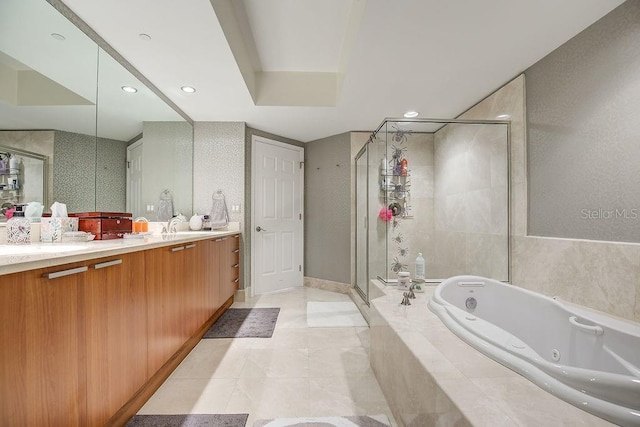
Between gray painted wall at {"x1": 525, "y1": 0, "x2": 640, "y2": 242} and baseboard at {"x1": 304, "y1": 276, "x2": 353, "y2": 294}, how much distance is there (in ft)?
7.34

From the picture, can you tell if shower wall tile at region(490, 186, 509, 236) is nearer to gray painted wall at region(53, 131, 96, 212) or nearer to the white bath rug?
the white bath rug

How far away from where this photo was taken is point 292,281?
389 cm

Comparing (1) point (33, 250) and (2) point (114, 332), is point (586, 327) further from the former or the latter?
(1) point (33, 250)

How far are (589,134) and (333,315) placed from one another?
7.94 ft

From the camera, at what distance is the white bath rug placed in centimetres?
251

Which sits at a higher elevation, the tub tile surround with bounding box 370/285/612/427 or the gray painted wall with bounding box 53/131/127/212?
the gray painted wall with bounding box 53/131/127/212

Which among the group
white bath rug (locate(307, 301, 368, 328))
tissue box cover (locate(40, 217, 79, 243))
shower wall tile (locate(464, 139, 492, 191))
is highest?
shower wall tile (locate(464, 139, 492, 191))

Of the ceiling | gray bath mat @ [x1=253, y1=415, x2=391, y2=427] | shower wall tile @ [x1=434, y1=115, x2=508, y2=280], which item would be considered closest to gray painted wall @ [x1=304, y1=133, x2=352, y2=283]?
the ceiling

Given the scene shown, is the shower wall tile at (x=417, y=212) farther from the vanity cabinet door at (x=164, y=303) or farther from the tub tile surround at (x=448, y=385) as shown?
the vanity cabinet door at (x=164, y=303)

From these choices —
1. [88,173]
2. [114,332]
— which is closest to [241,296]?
[88,173]

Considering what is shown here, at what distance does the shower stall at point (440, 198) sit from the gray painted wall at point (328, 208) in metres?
0.83

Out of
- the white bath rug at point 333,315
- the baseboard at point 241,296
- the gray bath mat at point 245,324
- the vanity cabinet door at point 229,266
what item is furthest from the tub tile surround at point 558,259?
the baseboard at point 241,296

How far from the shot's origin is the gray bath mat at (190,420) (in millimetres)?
1256

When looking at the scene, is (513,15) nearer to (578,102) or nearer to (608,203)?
(578,102)
